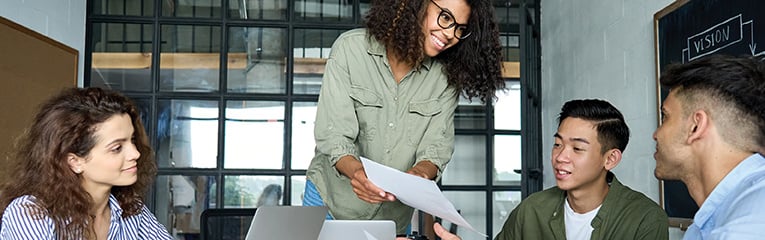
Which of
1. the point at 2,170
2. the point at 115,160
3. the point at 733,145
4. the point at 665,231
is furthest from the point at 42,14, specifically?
the point at 733,145

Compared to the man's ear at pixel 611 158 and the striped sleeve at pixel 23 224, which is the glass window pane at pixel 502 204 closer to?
the man's ear at pixel 611 158

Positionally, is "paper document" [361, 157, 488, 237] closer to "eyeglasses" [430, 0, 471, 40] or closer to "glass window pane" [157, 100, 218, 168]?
"eyeglasses" [430, 0, 471, 40]

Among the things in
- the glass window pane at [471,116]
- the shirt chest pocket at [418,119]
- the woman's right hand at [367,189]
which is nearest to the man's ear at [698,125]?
the woman's right hand at [367,189]

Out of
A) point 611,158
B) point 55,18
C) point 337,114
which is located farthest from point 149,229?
point 55,18

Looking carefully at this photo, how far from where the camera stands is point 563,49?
3.82 m

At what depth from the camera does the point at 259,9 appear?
3.95 m

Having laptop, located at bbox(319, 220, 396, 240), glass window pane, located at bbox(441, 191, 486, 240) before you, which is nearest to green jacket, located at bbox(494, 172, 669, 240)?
laptop, located at bbox(319, 220, 396, 240)

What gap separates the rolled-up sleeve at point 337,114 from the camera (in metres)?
1.77

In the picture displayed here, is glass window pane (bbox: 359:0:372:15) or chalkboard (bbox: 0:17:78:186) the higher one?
glass window pane (bbox: 359:0:372:15)

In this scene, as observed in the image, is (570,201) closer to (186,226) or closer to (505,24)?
(505,24)

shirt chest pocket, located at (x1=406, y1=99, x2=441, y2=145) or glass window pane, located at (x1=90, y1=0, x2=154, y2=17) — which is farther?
glass window pane, located at (x1=90, y1=0, x2=154, y2=17)

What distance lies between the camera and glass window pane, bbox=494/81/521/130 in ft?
13.2

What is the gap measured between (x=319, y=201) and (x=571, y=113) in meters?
0.78

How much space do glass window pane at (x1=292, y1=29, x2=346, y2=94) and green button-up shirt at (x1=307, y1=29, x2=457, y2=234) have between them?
2017 mm
